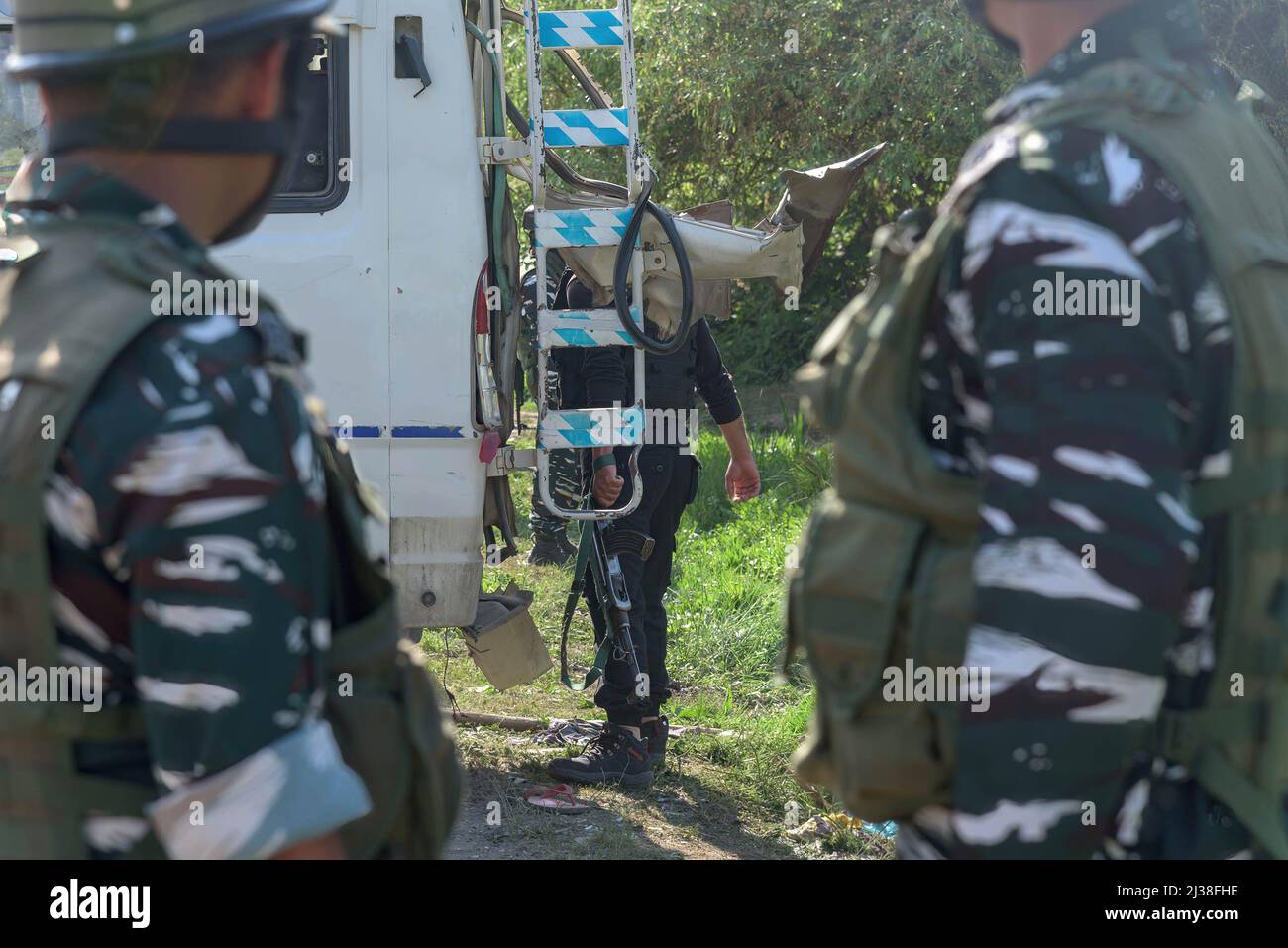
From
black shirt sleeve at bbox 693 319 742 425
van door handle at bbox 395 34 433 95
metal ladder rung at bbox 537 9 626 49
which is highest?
metal ladder rung at bbox 537 9 626 49

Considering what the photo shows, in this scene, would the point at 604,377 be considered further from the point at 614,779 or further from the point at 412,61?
the point at 614,779

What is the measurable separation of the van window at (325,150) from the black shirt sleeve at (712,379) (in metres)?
1.43

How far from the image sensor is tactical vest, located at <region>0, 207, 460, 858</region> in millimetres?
1246

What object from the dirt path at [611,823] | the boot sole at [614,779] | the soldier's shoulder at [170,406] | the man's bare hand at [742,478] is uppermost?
the soldier's shoulder at [170,406]

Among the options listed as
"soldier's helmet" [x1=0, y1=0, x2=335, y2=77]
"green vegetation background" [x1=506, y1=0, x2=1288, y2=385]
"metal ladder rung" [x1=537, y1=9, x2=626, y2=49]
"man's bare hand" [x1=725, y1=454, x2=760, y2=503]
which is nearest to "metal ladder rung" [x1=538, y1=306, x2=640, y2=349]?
"metal ladder rung" [x1=537, y1=9, x2=626, y2=49]

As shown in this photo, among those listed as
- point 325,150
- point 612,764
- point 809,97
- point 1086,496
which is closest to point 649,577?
point 612,764

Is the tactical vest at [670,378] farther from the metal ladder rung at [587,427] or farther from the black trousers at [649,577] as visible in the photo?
the metal ladder rung at [587,427]

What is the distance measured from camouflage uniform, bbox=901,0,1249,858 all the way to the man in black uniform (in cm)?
324

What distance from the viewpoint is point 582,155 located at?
12617 mm

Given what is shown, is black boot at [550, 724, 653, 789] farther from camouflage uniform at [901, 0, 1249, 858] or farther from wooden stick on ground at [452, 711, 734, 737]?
camouflage uniform at [901, 0, 1249, 858]

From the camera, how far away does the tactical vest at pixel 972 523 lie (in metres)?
1.47

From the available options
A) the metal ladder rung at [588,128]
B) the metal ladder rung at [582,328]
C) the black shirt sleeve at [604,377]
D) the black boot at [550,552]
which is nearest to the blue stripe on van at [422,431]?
the metal ladder rung at [582,328]

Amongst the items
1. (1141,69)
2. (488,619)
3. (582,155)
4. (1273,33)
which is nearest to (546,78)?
(582,155)

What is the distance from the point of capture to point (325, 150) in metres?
4.20
